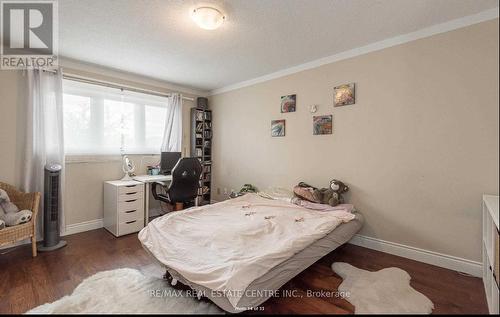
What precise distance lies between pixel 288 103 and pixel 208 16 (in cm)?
174

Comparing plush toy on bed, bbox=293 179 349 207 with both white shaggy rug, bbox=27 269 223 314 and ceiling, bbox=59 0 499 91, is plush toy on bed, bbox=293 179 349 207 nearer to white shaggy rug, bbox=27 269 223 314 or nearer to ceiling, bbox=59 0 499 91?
ceiling, bbox=59 0 499 91

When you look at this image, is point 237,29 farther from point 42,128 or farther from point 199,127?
point 42,128

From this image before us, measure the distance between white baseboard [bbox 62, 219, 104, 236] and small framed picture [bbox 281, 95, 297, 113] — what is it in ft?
10.4

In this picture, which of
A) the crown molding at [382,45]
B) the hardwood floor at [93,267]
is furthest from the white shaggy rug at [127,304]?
the crown molding at [382,45]

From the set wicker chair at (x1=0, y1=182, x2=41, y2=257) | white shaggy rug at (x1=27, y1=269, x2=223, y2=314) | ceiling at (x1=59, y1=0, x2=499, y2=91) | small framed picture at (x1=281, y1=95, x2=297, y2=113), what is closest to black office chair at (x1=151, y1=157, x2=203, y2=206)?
wicker chair at (x1=0, y1=182, x2=41, y2=257)

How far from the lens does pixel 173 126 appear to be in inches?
158

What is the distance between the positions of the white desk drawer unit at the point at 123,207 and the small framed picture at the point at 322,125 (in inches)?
99.4

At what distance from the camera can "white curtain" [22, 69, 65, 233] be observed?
262 centimetres

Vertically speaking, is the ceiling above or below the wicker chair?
above

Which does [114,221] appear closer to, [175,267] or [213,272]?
[175,267]

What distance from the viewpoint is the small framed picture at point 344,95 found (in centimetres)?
266

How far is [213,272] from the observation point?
1273 millimetres

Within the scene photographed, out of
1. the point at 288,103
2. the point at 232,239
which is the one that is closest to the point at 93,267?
the point at 232,239

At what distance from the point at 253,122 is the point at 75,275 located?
9.58 feet
